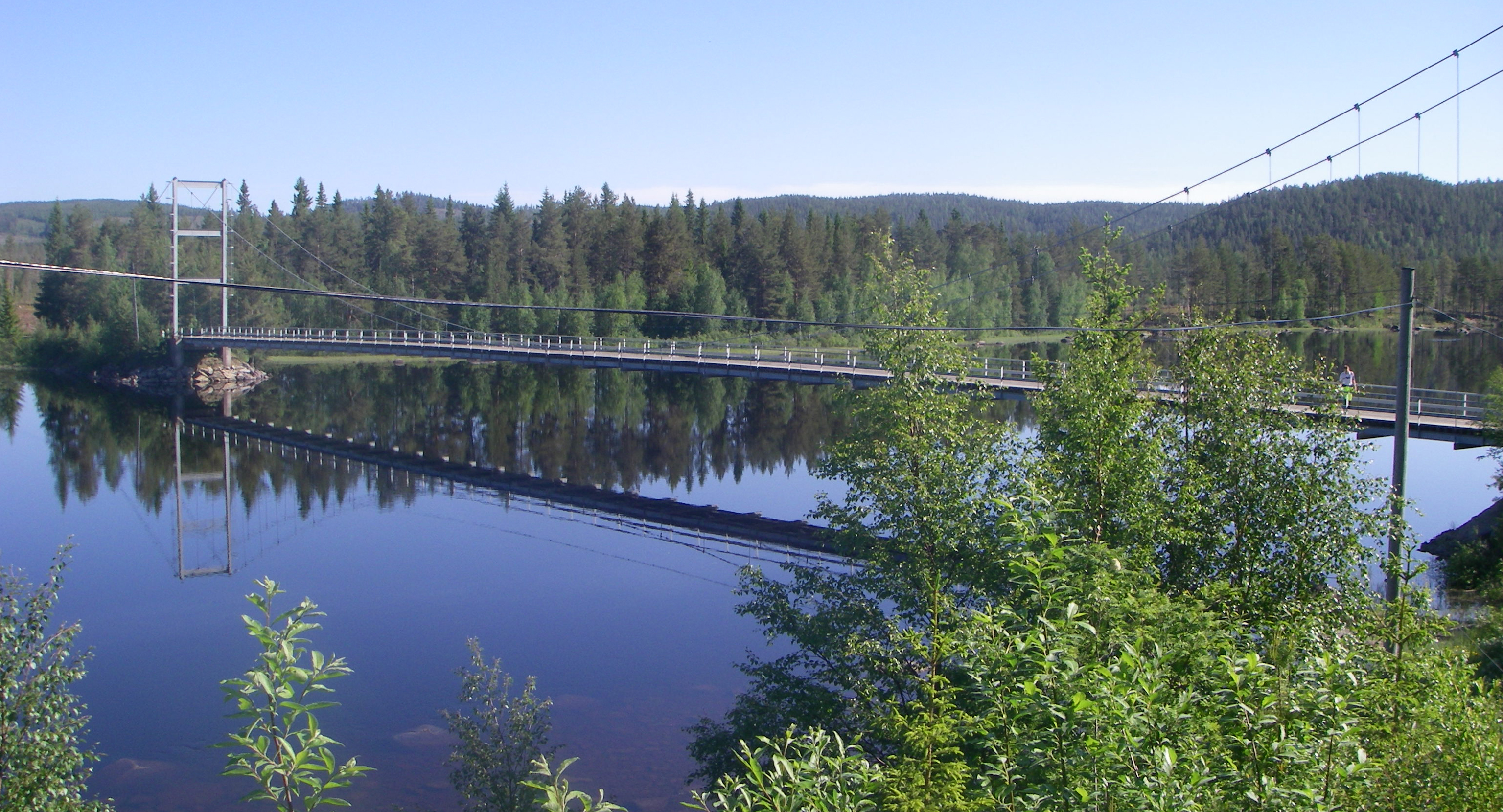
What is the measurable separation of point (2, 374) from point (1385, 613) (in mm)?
75302

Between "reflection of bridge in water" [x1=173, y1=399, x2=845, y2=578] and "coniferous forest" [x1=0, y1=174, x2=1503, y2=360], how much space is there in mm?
21244

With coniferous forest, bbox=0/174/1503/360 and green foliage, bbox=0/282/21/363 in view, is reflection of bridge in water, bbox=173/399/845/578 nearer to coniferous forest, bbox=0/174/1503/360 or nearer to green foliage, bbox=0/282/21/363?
coniferous forest, bbox=0/174/1503/360

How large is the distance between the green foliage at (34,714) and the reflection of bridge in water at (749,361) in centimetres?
1136

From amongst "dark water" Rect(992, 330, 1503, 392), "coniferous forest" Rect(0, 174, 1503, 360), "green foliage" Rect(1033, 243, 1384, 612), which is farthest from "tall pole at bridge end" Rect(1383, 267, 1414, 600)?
"coniferous forest" Rect(0, 174, 1503, 360)

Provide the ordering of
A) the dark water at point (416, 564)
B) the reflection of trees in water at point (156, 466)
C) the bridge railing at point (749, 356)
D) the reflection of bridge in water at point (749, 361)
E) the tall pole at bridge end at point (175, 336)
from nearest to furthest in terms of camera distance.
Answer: the dark water at point (416, 564) → the reflection of bridge in water at point (749, 361) → the bridge railing at point (749, 356) → the reflection of trees in water at point (156, 466) → the tall pole at bridge end at point (175, 336)

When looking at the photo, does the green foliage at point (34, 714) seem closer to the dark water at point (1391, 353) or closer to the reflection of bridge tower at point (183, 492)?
A: the reflection of bridge tower at point (183, 492)

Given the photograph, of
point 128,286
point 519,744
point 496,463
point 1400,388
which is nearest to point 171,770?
point 519,744

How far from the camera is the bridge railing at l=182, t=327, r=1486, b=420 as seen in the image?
83.7 feet

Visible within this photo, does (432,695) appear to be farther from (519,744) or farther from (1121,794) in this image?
(1121,794)

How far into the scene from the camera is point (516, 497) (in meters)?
34.3

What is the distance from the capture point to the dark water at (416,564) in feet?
52.7

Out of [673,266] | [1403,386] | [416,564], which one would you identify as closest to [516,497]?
[416,564]

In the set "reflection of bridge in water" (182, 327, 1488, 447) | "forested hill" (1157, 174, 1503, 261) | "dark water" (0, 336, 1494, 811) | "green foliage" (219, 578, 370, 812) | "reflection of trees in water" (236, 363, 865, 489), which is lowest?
"dark water" (0, 336, 1494, 811)

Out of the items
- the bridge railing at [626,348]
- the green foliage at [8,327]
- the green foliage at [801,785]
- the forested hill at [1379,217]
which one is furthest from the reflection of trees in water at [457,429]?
the forested hill at [1379,217]
